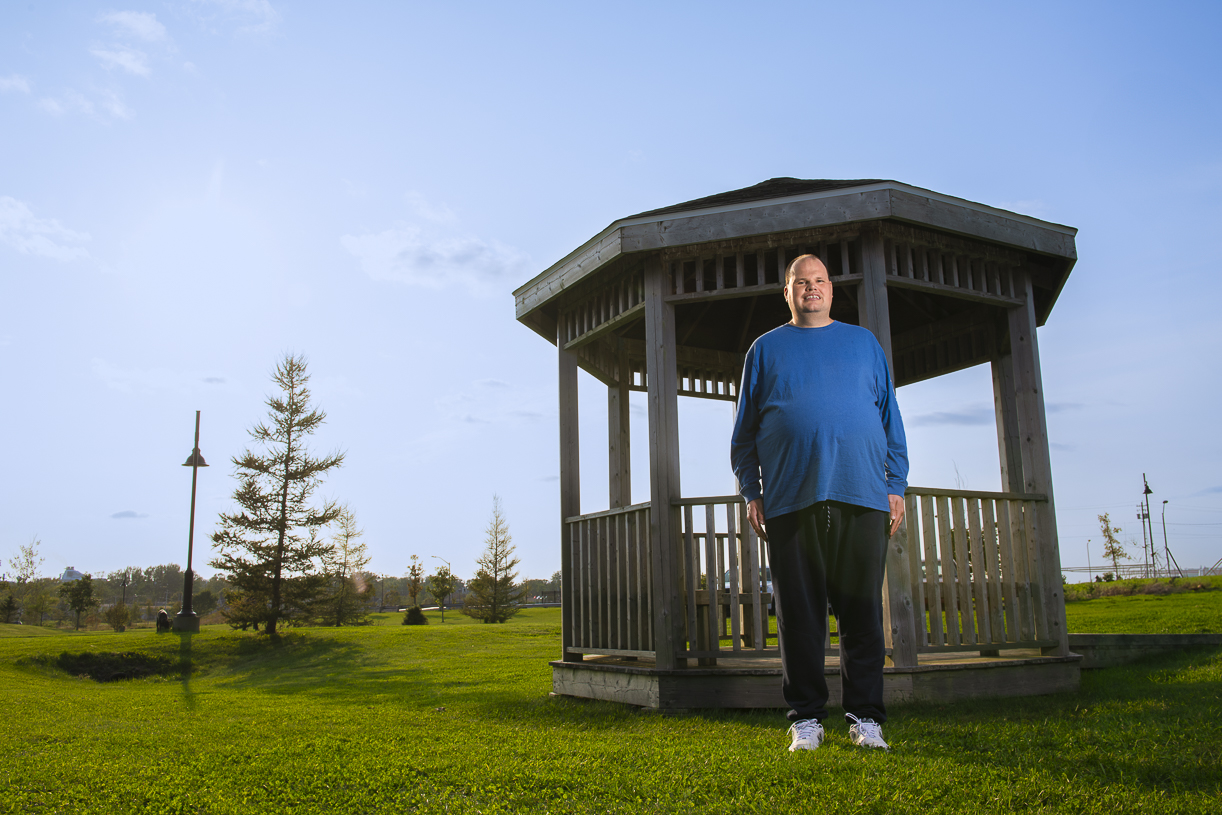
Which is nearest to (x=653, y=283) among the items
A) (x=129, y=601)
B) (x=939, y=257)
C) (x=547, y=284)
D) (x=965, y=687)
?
(x=547, y=284)

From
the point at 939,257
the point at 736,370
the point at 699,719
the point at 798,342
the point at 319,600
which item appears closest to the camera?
the point at 798,342

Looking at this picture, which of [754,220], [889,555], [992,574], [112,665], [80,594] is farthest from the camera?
[80,594]

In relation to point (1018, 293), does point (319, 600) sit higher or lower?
lower

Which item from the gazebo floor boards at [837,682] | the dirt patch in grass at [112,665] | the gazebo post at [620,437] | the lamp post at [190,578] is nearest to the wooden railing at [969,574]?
the gazebo floor boards at [837,682]

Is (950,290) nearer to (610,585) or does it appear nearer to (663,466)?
(663,466)

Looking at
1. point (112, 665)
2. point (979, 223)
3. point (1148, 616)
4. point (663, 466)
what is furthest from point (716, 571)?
point (112, 665)

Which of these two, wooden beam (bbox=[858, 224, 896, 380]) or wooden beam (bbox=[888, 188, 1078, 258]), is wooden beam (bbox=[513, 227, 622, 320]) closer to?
wooden beam (bbox=[858, 224, 896, 380])

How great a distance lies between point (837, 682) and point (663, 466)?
1.79 metres

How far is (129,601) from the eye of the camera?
225 feet

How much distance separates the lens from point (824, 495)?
9.66 ft

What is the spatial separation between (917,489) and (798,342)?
2658 mm

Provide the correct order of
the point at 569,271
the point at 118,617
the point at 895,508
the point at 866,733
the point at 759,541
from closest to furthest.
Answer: the point at 866,733
the point at 895,508
the point at 759,541
the point at 569,271
the point at 118,617

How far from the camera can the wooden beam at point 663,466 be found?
5410mm

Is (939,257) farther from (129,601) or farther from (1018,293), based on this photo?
(129,601)
